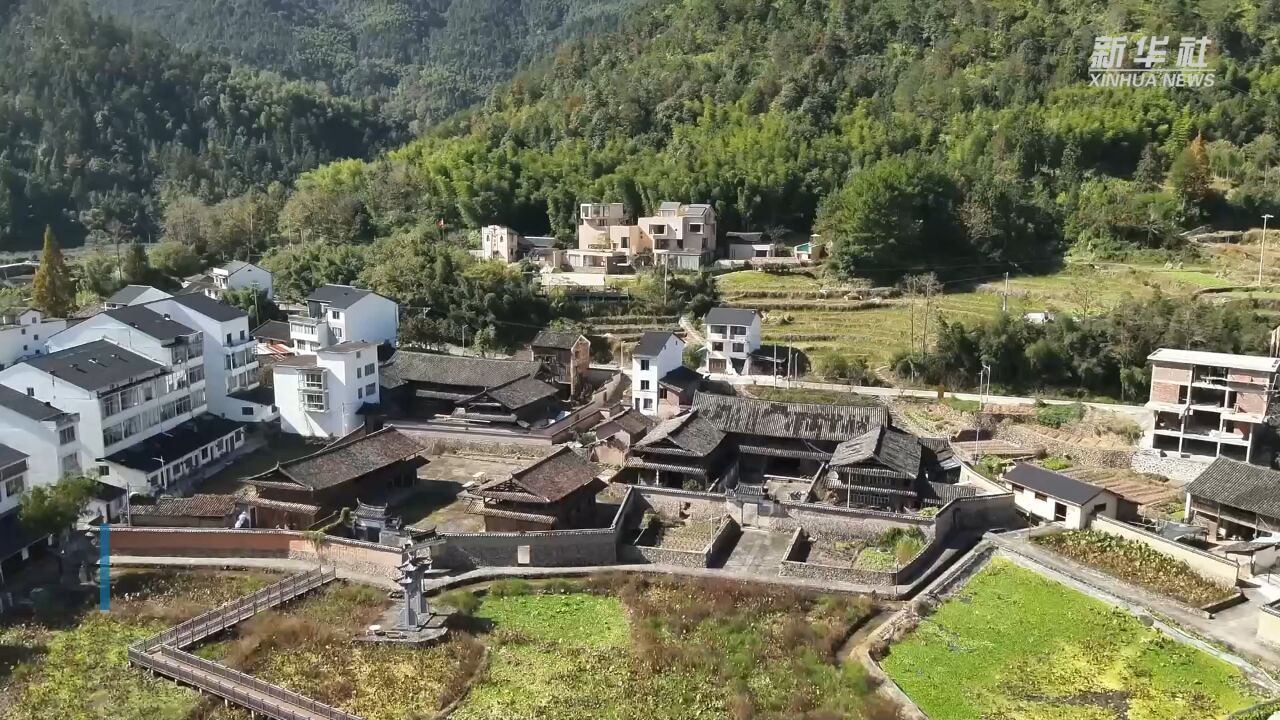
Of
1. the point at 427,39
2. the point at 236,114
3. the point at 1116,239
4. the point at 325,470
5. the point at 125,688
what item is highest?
the point at 427,39

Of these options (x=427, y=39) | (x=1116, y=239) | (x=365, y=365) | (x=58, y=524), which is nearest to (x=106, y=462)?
(x=58, y=524)

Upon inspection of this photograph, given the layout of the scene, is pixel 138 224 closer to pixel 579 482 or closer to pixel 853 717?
pixel 579 482

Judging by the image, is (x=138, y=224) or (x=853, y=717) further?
(x=138, y=224)

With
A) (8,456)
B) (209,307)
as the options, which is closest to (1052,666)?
(8,456)

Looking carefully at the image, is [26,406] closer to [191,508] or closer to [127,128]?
[191,508]

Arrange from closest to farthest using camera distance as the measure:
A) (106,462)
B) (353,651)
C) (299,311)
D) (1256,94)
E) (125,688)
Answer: (125,688), (353,651), (106,462), (299,311), (1256,94)

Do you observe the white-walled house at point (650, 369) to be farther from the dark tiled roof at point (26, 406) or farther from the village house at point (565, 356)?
the dark tiled roof at point (26, 406)

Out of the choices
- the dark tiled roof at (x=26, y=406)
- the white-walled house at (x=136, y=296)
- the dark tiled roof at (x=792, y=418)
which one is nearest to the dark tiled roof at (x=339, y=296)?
the white-walled house at (x=136, y=296)
